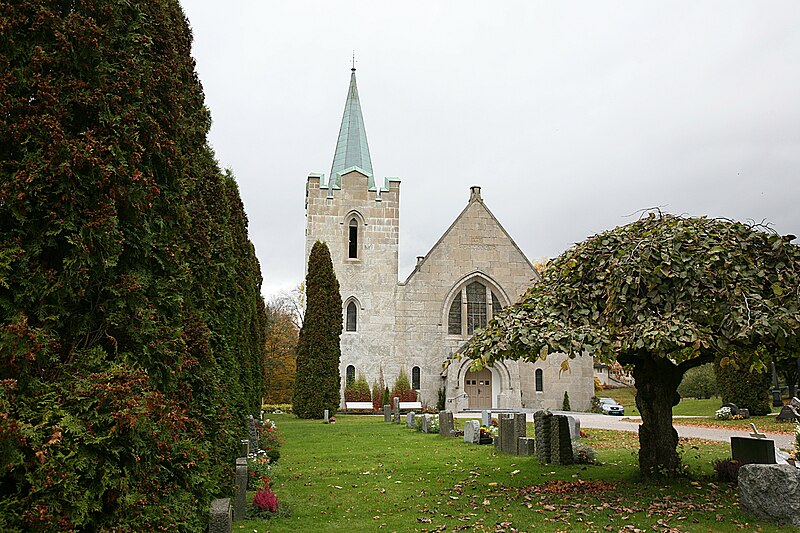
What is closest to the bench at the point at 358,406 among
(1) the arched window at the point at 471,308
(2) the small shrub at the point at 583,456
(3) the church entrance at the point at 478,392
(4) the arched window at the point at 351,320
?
(4) the arched window at the point at 351,320

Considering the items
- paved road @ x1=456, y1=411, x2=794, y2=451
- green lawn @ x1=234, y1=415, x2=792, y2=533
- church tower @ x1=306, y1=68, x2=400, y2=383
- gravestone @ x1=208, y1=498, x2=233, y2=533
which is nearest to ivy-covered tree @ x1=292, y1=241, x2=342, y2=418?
church tower @ x1=306, y1=68, x2=400, y2=383

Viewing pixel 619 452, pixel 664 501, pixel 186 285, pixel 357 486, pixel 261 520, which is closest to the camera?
pixel 186 285

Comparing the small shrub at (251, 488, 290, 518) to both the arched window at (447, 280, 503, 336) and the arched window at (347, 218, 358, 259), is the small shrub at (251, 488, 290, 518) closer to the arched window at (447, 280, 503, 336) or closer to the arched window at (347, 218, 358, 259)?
the arched window at (347, 218, 358, 259)

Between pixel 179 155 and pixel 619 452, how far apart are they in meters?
11.7

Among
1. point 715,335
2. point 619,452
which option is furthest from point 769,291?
point 619,452

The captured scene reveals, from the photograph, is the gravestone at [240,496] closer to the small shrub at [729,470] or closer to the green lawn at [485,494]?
the green lawn at [485,494]

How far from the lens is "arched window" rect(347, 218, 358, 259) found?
32.6m

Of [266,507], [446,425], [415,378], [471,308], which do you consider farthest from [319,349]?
[266,507]

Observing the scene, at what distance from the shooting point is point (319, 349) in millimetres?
25984

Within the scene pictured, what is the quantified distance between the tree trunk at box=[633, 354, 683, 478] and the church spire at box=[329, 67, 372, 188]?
24.8 meters

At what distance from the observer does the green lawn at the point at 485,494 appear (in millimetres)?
7637

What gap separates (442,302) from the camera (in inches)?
1277

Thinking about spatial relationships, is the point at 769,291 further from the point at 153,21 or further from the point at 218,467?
the point at 153,21

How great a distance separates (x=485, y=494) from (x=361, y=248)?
23.6 m
